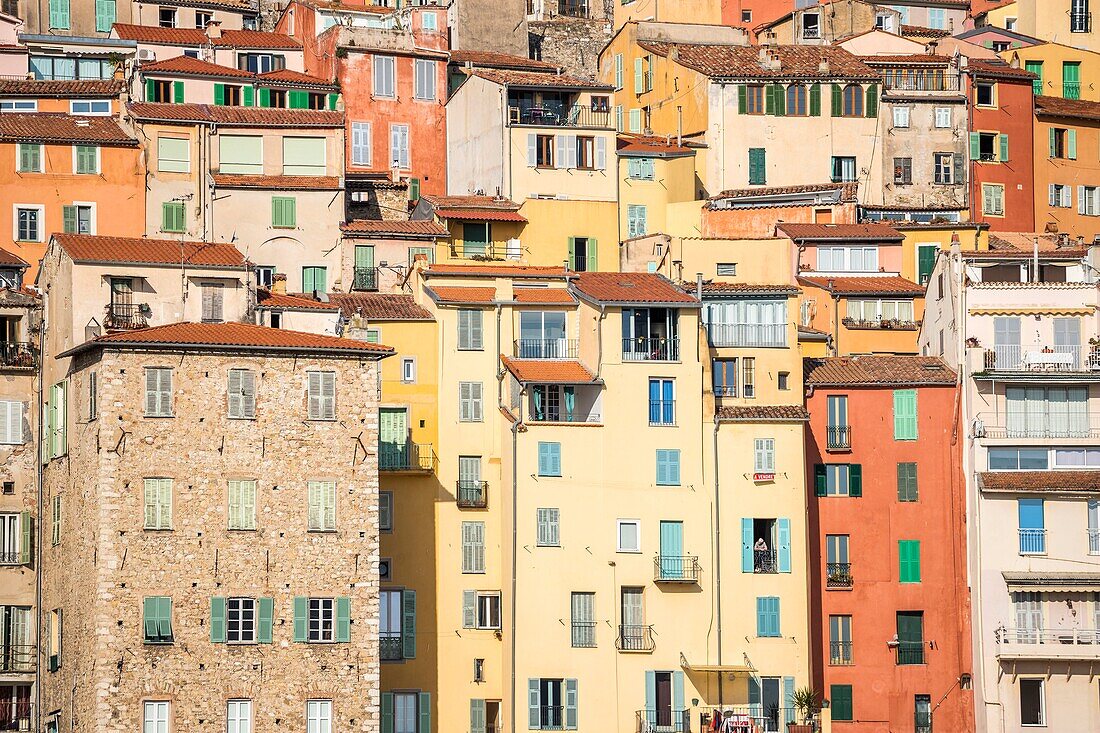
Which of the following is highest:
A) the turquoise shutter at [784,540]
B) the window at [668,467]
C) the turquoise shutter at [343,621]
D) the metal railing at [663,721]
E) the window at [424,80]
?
the window at [424,80]

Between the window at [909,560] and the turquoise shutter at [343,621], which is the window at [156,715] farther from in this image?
the window at [909,560]

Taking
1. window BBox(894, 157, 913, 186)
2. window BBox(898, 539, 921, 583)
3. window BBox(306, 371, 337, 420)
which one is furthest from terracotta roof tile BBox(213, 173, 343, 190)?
window BBox(894, 157, 913, 186)

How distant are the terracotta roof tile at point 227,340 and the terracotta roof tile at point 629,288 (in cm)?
1103

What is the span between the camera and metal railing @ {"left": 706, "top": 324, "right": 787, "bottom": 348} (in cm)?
8000

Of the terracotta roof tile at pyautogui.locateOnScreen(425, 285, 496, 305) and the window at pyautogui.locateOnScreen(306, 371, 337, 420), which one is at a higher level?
the terracotta roof tile at pyautogui.locateOnScreen(425, 285, 496, 305)

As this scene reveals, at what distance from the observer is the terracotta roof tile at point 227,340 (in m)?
67.1

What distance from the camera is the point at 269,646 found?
218 feet

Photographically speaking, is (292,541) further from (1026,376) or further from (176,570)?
(1026,376)

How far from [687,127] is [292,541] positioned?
133ft

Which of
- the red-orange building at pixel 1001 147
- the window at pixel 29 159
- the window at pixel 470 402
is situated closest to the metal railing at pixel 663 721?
the window at pixel 470 402

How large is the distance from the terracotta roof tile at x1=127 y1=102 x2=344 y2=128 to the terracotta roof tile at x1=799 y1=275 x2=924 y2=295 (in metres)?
19.8

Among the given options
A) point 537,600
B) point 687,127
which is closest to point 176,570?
point 537,600

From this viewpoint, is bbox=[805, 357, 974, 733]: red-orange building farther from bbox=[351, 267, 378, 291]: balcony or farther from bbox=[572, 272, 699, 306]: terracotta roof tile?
bbox=[351, 267, 378, 291]: balcony

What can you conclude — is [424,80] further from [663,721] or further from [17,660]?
[17,660]
